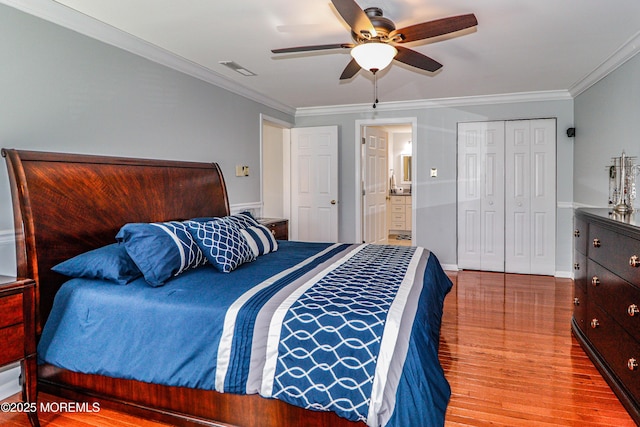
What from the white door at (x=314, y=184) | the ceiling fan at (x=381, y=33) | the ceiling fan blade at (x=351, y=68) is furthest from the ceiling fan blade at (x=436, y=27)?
the white door at (x=314, y=184)

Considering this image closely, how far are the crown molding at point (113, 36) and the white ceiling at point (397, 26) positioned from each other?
0.06 metres

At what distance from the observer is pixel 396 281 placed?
2.22 meters

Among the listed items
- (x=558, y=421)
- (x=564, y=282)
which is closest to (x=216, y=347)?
(x=558, y=421)

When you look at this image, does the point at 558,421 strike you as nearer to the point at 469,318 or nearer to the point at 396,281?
the point at 396,281

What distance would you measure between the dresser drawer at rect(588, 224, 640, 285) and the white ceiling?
1486 mm

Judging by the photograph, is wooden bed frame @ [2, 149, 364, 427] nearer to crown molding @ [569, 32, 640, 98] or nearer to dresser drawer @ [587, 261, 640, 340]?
dresser drawer @ [587, 261, 640, 340]

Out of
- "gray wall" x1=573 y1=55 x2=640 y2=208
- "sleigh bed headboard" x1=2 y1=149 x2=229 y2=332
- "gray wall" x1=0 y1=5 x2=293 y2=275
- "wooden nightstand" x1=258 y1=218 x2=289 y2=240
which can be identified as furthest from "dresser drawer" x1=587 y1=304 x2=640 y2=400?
"gray wall" x1=0 y1=5 x2=293 y2=275

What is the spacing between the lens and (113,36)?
9.65 ft

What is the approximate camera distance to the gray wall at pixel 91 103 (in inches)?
91.8

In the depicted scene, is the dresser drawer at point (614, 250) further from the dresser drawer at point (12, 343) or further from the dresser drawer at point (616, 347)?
the dresser drawer at point (12, 343)

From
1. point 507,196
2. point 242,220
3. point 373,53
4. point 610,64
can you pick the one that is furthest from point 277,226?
point 610,64

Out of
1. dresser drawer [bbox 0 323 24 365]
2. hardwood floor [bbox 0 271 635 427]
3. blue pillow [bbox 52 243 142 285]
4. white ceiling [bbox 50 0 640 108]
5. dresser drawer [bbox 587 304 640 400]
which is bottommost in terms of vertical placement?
hardwood floor [bbox 0 271 635 427]

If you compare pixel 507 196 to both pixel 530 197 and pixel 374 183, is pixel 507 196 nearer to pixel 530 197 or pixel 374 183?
pixel 530 197

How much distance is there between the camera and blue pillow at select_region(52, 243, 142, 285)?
2.20m
